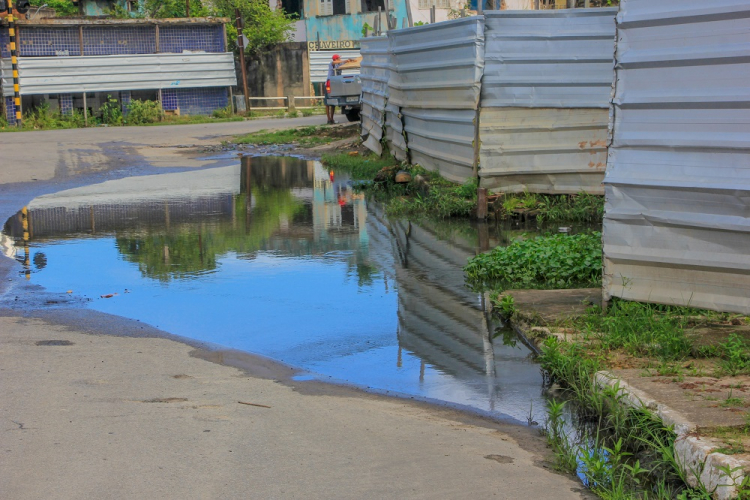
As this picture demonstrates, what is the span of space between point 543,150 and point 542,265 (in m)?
3.51

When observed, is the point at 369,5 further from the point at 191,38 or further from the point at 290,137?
the point at 290,137

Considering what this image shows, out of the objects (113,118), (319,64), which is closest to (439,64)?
(113,118)

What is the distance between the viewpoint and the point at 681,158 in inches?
221

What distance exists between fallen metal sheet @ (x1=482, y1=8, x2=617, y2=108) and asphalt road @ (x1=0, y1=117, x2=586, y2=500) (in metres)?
6.10

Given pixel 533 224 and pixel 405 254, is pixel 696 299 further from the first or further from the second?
pixel 533 224

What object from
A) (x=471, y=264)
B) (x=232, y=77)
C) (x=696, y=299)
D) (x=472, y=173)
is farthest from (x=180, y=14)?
(x=696, y=299)

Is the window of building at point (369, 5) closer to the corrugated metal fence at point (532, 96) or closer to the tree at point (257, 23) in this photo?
the tree at point (257, 23)

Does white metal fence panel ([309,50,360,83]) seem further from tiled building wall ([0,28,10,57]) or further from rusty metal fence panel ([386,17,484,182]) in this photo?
rusty metal fence panel ([386,17,484,182])

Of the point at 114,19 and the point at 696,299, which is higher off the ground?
the point at 114,19

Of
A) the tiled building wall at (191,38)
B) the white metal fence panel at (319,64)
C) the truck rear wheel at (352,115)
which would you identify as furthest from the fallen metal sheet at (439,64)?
the white metal fence panel at (319,64)

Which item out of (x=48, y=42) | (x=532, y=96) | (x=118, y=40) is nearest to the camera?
(x=532, y=96)

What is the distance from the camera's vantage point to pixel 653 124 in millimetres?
5754

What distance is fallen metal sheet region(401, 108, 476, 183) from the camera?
11.1 m

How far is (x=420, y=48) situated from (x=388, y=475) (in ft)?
32.3
